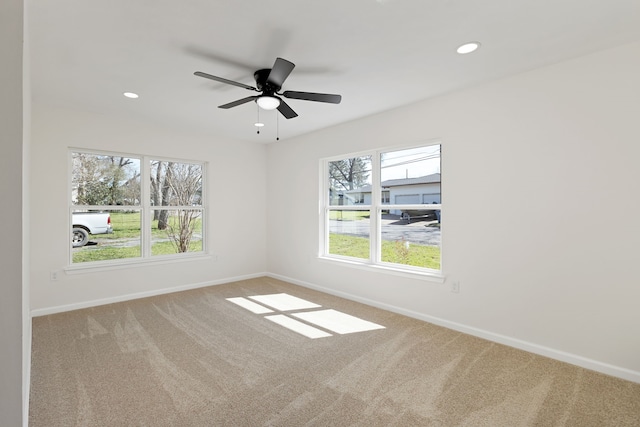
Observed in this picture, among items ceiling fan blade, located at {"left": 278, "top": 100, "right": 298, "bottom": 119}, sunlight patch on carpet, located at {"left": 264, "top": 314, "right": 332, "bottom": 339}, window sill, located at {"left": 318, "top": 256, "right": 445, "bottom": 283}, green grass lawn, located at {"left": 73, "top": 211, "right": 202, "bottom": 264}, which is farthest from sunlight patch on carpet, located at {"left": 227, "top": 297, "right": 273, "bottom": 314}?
ceiling fan blade, located at {"left": 278, "top": 100, "right": 298, "bottom": 119}

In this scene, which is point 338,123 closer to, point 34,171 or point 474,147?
point 474,147

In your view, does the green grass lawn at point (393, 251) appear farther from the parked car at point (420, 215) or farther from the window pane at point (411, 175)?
A: the window pane at point (411, 175)

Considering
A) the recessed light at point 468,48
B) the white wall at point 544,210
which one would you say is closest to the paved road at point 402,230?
the white wall at point 544,210

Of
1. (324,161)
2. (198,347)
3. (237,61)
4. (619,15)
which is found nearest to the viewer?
(619,15)

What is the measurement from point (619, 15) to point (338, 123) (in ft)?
9.93

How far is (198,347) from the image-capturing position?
113 inches

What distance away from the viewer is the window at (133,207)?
13.5 ft

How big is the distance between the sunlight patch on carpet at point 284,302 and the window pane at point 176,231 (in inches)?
61.7

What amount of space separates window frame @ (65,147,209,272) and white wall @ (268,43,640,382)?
3332 mm

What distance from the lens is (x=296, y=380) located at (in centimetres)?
232

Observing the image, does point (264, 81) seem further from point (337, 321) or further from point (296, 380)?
point (337, 321)

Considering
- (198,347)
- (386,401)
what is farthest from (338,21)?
(198,347)

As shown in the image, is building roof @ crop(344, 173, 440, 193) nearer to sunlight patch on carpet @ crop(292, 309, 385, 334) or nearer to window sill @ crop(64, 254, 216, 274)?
sunlight patch on carpet @ crop(292, 309, 385, 334)
